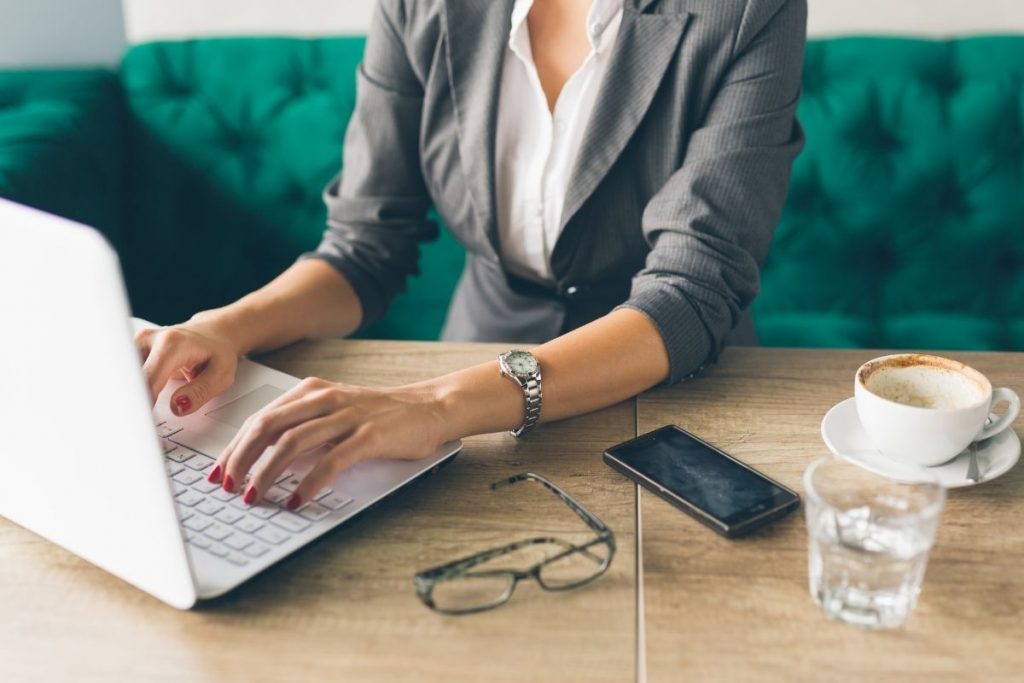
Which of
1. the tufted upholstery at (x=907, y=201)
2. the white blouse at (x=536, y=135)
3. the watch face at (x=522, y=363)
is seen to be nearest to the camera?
the watch face at (x=522, y=363)

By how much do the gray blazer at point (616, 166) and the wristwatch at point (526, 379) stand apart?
13 centimetres

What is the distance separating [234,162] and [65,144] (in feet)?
0.96

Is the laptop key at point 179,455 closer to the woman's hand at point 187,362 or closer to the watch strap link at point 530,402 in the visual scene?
the woman's hand at point 187,362

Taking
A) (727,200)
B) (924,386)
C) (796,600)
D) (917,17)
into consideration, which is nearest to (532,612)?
(796,600)

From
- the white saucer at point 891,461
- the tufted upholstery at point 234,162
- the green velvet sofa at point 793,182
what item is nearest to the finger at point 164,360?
the white saucer at point 891,461

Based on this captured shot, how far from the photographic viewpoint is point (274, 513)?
69 cm

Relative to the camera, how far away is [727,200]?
37.5 inches

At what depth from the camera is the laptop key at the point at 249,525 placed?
0.67 m

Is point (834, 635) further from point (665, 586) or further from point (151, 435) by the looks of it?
point (151, 435)

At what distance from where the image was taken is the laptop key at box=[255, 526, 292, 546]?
66cm

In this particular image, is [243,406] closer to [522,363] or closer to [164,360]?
[164,360]

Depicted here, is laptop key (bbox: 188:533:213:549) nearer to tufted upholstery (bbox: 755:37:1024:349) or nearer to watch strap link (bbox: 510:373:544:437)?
watch strap link (bbox: 510:373:544:437)

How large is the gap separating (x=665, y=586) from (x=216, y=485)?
335 millimetres

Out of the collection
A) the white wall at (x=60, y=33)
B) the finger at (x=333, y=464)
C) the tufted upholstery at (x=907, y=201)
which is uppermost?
the white wall at (x=60, y=33)
